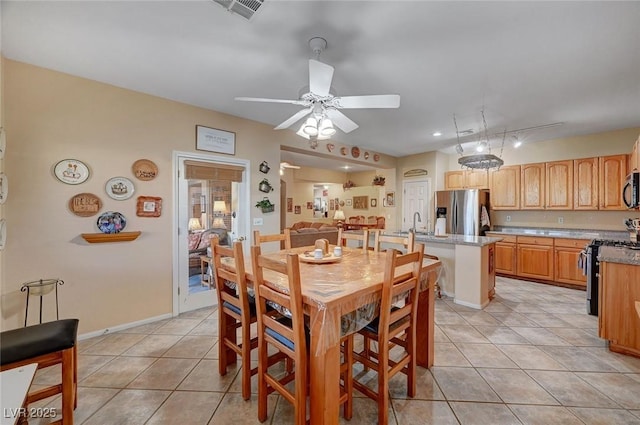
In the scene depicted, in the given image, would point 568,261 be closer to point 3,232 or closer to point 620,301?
point 620,301

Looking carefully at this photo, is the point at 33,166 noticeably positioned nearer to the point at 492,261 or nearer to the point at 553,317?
the point at 492,261

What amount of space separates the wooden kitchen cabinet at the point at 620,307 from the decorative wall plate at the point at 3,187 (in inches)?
210

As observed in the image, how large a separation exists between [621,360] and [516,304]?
1382mm

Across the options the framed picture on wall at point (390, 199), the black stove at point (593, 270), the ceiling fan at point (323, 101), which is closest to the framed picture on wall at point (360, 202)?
the framed picture on wall at point (390, 199)

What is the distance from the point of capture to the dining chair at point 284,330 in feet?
4.71

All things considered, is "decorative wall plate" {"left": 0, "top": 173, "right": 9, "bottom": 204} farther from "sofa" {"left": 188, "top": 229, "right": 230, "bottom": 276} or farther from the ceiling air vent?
the ceiling air vent

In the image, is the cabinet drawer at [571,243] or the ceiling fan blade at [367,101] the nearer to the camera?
the ceiling fan blade at [367,101]

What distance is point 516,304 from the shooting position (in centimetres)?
372

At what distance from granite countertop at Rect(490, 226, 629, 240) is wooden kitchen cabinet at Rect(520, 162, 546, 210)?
1.60 ft

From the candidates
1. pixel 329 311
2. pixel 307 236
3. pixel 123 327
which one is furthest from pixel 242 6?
pixel 307 236

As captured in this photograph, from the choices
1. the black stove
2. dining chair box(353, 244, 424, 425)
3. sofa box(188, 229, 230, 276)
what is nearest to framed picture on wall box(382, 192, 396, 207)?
the black stove

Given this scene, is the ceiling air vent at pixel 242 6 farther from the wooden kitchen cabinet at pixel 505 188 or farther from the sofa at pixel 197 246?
the wooden kitchen cabinet at pixel 505 188

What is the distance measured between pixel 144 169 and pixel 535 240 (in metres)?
6.06

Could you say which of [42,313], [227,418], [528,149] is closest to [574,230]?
[528,149]
